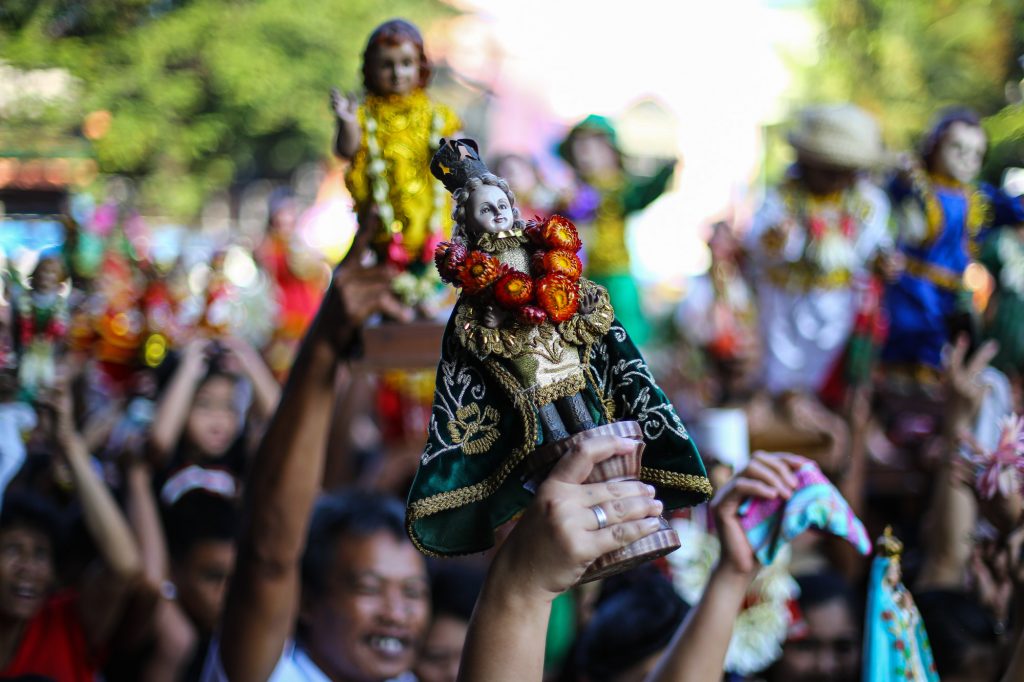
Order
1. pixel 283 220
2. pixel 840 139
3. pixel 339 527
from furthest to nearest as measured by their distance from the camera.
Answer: pixel 283 220 < pixel 840 139 < pixel 339 527

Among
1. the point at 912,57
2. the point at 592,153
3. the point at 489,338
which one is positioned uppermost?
the point at 912,57

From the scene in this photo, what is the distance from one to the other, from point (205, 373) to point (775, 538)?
262 cm

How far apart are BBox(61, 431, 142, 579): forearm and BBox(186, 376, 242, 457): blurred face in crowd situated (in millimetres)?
954

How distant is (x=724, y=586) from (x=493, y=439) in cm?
58

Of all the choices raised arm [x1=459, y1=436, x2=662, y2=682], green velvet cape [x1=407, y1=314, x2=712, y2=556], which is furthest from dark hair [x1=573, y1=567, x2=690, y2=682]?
raised arm [x1=459, y1=436, x2=662, y2=682]

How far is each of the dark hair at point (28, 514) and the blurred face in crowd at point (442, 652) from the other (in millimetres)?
1035

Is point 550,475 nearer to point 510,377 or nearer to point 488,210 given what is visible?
point 510,377

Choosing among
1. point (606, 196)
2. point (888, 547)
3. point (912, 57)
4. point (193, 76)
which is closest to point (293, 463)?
point (888, 547)

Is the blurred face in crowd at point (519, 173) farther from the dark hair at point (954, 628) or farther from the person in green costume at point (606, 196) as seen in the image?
the dark hair at point (954, 628)

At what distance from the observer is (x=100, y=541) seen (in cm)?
280

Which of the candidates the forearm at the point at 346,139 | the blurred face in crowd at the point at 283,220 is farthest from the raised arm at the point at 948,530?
the blurred face in crowd at the point at 283,220

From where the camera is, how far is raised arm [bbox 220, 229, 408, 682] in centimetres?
222

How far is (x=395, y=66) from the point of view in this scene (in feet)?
8.01

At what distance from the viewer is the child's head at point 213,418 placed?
12.6 feet
